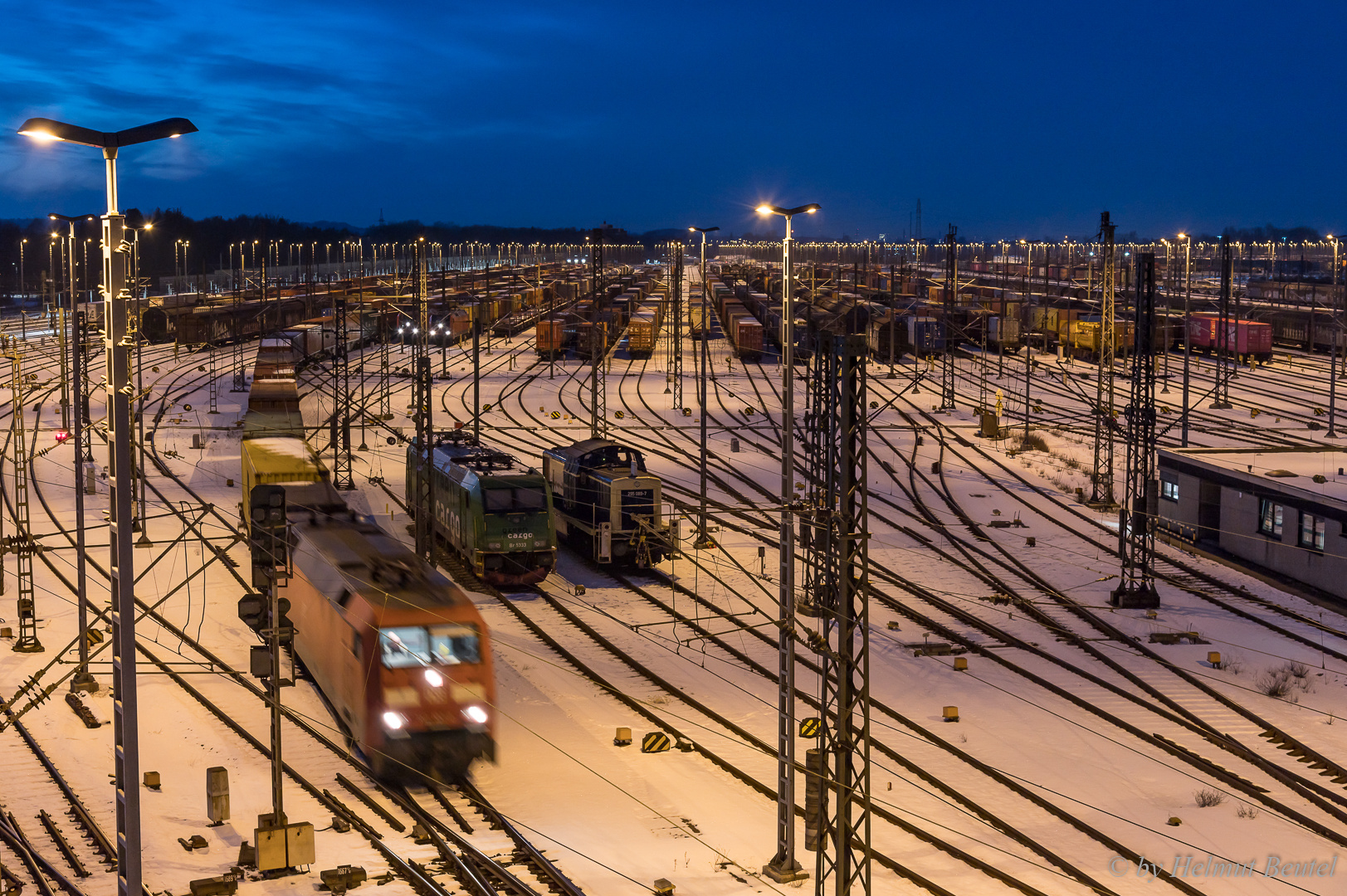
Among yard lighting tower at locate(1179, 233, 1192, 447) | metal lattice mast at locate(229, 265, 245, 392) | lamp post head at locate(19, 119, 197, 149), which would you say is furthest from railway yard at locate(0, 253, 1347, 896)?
metal lattice mast at locate(229, 265, 245, 392)

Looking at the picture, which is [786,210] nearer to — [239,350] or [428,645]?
[428,645]

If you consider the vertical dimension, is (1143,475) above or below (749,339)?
below

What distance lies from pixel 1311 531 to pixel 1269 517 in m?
1.48

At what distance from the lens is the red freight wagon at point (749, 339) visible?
78.5 m

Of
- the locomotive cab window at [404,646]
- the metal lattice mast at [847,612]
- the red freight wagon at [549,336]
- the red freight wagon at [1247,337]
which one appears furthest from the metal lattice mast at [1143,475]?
the red freight wagon at [549,336]

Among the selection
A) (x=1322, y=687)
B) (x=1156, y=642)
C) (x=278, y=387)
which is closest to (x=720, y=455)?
(x=278, y=387)

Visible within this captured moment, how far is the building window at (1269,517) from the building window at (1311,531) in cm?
78

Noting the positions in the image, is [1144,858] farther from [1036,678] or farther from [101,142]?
[101,142]

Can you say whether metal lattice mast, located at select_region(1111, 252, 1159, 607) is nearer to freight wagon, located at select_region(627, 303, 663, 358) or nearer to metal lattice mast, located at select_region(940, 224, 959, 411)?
metal lattice mast, located at select_region(940, 224, 959, 411)

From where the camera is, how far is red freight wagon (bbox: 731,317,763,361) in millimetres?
78500

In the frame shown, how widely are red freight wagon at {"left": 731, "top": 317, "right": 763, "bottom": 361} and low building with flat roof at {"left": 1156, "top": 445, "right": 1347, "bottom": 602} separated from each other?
42789 mm

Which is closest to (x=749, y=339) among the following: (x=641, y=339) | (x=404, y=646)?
(x=641, y=339)

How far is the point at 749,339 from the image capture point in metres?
78.9

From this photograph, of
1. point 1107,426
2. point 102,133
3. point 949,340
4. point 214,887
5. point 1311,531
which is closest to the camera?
point 102,133
